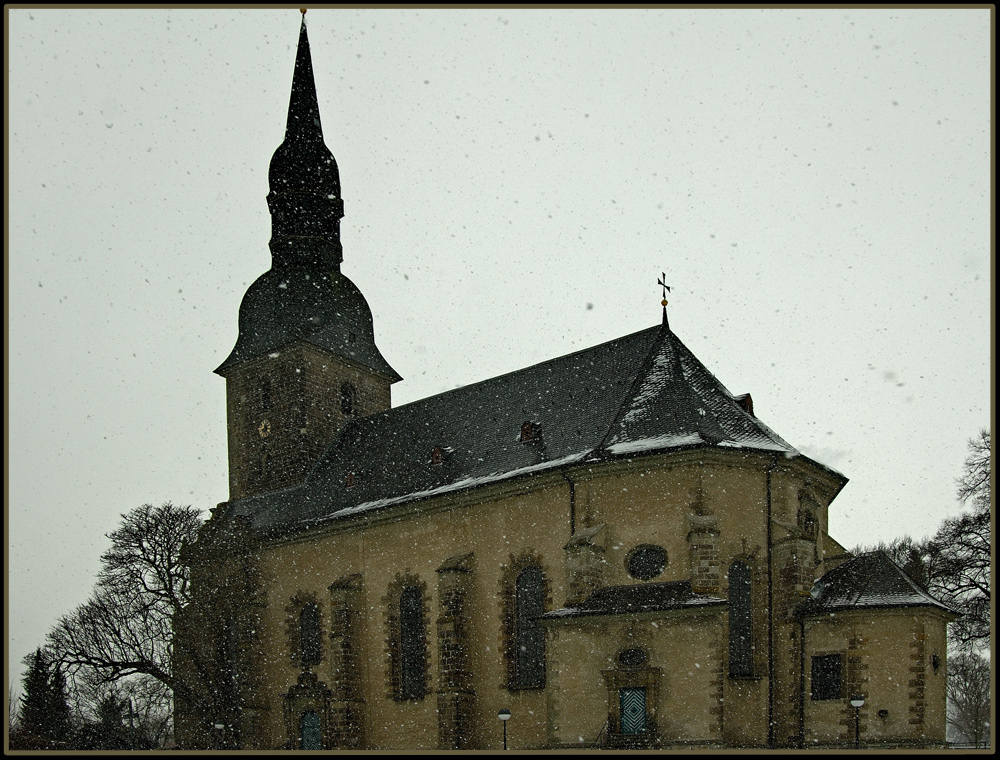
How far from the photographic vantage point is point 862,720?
24.2m

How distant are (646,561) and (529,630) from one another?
4.13 metres

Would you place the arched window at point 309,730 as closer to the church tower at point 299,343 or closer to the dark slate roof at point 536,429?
the dark slate roof at point 536,429

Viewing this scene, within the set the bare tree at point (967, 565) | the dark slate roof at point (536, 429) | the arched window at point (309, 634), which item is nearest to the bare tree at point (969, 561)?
the bare tree at point (967, 565)

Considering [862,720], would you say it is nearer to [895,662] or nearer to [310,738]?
[895,662]

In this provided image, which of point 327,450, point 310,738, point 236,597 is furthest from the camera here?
point 327,450

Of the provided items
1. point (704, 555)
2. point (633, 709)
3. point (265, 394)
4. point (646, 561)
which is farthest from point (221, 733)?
point (704, 555)

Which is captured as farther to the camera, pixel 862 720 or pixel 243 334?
pixel 243 334

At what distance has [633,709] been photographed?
936 inches

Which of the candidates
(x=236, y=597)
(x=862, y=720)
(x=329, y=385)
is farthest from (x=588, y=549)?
(x=329, y=385)

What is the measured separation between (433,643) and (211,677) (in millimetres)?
8913

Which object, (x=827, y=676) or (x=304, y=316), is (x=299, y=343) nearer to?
(x=304, y=316)

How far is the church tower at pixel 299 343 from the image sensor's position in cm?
3966

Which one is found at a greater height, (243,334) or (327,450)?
(243,334)

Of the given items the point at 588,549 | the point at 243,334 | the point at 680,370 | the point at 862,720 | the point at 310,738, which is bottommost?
the point at 310,738
